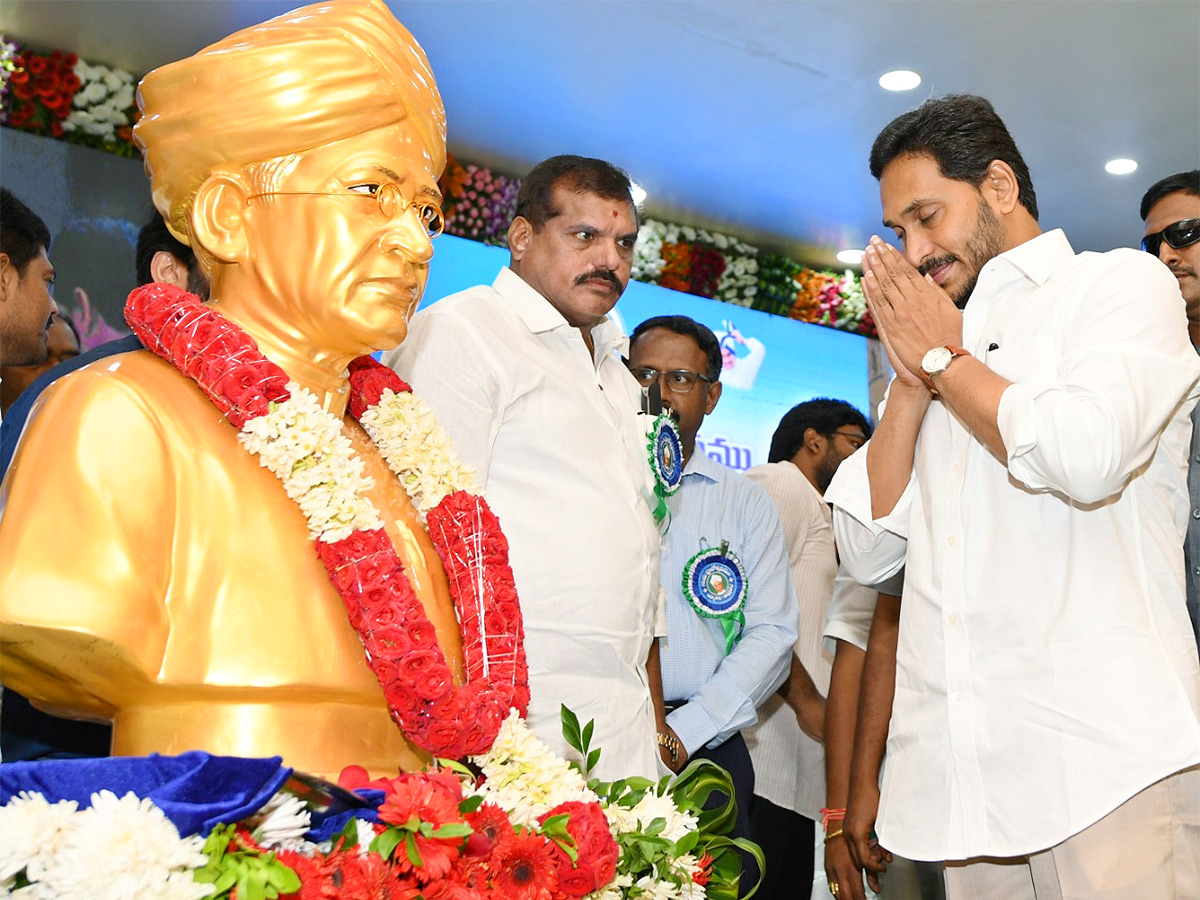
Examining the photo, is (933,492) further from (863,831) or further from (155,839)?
(155,839)

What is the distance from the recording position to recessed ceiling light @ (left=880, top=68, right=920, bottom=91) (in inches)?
236

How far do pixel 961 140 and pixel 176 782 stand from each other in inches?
79.3

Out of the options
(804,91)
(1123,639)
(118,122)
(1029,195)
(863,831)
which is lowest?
(863,831)

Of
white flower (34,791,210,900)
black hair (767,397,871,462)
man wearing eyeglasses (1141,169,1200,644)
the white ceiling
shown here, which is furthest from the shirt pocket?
the white ceiling

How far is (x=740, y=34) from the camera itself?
5605 mm

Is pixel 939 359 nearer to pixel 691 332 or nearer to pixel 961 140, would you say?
pixel 961 140

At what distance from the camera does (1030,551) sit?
2104mm

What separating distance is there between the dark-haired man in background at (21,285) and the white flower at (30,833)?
2473 mm

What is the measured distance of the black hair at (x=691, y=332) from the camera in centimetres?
392

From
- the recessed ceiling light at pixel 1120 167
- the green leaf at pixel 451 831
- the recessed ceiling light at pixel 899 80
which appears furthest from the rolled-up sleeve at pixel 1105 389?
the recessed ceiling light at pixel 1120 167

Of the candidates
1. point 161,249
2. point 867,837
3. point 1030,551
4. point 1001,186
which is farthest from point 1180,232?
point 161,249

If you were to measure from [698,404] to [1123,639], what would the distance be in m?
1.96

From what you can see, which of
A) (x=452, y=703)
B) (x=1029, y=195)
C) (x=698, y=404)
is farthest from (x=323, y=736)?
(x=698, y=404)

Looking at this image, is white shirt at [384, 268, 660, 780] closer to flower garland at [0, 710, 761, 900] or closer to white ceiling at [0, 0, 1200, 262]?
flower garland at [0, 710, 761, 900]
